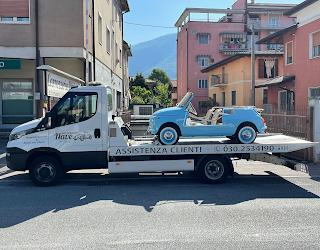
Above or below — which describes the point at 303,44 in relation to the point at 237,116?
above

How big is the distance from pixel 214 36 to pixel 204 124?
4593 cm

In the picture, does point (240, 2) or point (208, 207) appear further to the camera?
point (240, 2)

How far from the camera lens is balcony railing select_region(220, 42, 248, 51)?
51.5 metres

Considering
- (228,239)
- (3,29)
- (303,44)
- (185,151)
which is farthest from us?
(303,44)

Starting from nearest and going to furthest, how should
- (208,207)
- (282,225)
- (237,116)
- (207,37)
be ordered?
(282,225) → (208,207) → (237,116) → (207,37)

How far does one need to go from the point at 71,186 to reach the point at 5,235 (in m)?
3.09

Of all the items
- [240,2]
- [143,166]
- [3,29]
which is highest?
[240,2]

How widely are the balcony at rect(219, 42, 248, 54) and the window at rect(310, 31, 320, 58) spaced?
3214 centimetres

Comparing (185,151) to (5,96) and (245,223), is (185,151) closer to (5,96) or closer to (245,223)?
(245,223)

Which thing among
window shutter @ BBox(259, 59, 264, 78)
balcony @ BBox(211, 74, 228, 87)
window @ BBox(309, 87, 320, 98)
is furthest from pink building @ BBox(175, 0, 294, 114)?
window @ BBox(309, 87, 320, 98)

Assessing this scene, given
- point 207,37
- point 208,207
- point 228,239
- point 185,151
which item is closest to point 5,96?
point 185,151

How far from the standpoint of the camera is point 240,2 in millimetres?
54125

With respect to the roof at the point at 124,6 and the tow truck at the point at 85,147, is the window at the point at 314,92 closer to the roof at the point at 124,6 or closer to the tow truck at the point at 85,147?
the tow truck at the point at 85,147

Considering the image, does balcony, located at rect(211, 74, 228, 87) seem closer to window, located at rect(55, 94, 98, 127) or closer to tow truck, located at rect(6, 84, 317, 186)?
tow truck, located at rect(6, 84, 317, 186)
